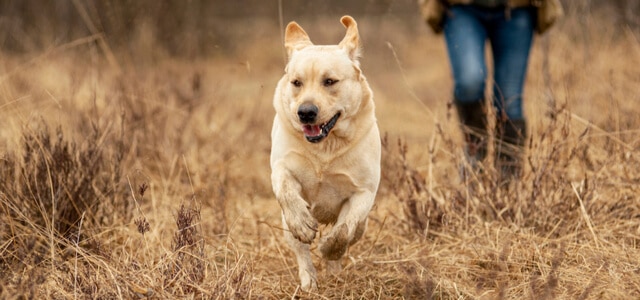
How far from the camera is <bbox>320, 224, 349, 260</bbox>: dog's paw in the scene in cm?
319

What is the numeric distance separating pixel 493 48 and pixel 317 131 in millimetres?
2077

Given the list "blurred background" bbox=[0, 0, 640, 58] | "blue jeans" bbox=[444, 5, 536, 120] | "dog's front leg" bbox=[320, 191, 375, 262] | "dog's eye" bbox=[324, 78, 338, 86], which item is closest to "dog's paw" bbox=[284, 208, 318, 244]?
"dog's front leg" bbox=[320, 191, 375, 262]

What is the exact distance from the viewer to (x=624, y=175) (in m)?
4.28

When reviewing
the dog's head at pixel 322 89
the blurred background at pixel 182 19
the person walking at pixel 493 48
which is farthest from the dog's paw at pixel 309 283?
the blurred background at pixel 182 19

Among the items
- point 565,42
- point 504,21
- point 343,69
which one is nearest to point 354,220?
point 343,69

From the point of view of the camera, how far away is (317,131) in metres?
3.15

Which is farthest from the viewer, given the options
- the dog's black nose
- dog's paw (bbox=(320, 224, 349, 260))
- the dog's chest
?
the dog's chest

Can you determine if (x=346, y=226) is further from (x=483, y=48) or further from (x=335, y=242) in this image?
(x=483, y=48)

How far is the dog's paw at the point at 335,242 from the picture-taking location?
3.19 metres

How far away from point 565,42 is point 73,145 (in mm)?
6171

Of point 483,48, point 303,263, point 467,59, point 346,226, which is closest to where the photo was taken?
point 346,226

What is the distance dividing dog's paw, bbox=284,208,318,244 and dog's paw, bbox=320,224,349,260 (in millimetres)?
93

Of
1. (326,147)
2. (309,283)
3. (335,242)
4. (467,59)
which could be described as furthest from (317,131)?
(467,59)

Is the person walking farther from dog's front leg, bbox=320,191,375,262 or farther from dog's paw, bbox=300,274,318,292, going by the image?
dog's paw, bbox=300,274,318,292
